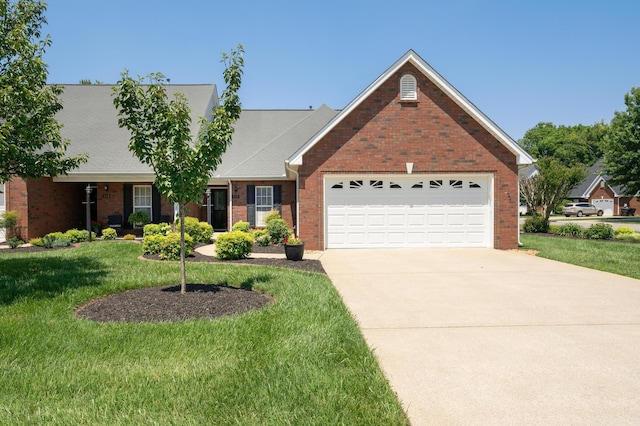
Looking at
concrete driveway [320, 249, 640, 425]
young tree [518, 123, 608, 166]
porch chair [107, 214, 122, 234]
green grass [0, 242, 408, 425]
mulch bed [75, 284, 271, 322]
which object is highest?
young tree [518, 123, 608, 166]

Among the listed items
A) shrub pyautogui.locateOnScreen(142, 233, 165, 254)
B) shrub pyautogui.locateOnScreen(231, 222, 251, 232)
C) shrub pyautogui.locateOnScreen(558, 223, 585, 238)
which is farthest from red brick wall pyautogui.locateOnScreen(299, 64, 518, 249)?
shrub pyautogui.locateOnScreen(558, 223, 585, 238)

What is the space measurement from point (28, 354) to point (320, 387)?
10.4ft

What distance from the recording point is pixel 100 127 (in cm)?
1958

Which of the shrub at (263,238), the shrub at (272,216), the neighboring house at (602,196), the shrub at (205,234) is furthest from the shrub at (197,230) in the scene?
the neighboring house at (602,196)

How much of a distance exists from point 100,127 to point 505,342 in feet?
65.9

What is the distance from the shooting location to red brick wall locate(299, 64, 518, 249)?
1423cm

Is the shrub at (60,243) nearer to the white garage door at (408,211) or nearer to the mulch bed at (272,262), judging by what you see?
the mulch bed at (272,262)

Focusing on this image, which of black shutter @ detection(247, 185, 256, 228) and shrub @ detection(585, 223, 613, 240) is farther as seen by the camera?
black shutter @ detection(247, 185, 256, 228)

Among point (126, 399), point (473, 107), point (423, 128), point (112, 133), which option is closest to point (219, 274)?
point (126, 399)

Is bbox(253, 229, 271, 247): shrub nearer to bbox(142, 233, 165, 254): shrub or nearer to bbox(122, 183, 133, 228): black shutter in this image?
bbox(142, 233, 165, 254): shrub

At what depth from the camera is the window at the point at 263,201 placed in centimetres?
1819

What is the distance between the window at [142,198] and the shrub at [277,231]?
627cm

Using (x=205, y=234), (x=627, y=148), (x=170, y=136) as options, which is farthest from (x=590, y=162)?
(x=170, y=136)

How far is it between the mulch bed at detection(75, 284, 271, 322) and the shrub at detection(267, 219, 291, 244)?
25.4 ft
